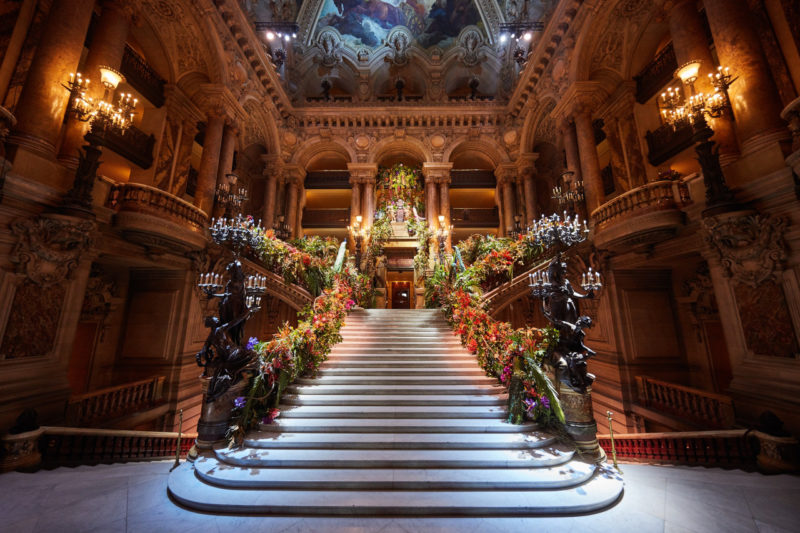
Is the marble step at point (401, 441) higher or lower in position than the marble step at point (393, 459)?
higher

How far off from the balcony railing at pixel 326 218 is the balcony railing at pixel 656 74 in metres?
15.2

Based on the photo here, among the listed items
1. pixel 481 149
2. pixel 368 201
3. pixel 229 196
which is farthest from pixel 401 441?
pixel 481 149

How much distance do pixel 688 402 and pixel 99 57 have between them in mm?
15944

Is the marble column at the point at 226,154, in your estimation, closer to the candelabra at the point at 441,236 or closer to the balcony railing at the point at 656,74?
the candelabra at the point at 441,236

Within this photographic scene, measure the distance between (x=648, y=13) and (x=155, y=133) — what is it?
1856cm

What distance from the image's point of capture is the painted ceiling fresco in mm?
18438

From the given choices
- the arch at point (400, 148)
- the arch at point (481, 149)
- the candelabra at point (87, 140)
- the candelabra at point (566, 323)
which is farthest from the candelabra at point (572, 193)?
the candelabra at point (87, 140)

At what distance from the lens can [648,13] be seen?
387 inches

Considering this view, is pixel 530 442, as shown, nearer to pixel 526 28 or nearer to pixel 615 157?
pixel 615 157

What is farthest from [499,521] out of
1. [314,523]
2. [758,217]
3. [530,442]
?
[758,217]

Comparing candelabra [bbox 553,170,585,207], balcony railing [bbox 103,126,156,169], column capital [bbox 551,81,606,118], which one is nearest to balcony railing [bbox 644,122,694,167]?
column capital [bbox 551,81,606,118]

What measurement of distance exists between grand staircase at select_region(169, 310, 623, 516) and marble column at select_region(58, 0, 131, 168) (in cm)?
689

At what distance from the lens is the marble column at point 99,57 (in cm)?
611

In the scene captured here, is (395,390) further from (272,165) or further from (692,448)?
(272,165)
